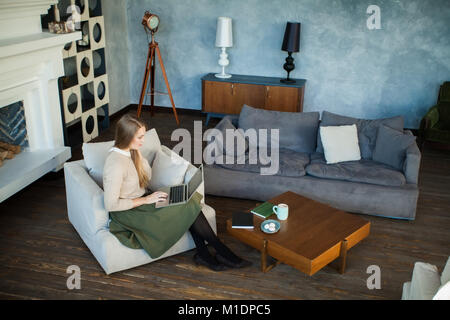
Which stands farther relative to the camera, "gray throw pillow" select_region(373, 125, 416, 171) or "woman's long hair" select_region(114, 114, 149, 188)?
"gray throw pillow" select_region(373, 125, 416, 171)

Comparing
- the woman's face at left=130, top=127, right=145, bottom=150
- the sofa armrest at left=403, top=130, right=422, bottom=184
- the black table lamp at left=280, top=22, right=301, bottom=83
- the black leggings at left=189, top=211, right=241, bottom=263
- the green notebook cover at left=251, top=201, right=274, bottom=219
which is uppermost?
the black table lamp at left=280, top=22, right=301, bottom=83

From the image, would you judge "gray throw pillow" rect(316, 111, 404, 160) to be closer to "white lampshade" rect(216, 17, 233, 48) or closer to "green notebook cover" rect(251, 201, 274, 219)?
"green notebook cover" rect(251, 201, 274, 219)

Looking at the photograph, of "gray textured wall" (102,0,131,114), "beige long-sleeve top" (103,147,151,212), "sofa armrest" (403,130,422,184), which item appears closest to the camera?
"beige long-sleeve top" (103,147,151,212)

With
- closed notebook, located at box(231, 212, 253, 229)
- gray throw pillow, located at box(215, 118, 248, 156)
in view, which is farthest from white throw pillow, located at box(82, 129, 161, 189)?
gray throw pillow, located at box(215, 118, 248, 156)

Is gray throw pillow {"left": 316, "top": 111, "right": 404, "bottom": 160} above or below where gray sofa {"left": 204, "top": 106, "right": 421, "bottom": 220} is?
above

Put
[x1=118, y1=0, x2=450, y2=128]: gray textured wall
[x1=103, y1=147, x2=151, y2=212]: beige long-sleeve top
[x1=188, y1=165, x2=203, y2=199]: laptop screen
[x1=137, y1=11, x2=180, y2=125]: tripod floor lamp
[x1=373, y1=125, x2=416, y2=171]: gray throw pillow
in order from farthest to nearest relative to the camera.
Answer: [x1=137, y1=11, x2=180, y2=125]: tripod floor lamp → [x1=118, y1=0, x2=450, y2=128]: gray textured wall → [x1=373, y1=125, x2=416, y2=171]: gray throw pillow → [x1=188, y1=165, x2=203, y2=199]: laptop screen → [x1=103, y1=147, x2=151, y2=212]: beige long-sleeve top

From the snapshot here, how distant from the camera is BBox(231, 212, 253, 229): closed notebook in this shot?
11.6 ft

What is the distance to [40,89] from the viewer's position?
464 centimetres

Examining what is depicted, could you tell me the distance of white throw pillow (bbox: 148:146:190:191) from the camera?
3633 mm

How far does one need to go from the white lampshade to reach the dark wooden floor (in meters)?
2.86

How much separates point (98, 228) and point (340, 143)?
247 centimetres

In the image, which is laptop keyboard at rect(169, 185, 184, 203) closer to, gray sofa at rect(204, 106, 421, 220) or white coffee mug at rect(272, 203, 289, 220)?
white coffee mug at rect(272, 203, 289, 220)

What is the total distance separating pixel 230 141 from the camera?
15.3 ft
